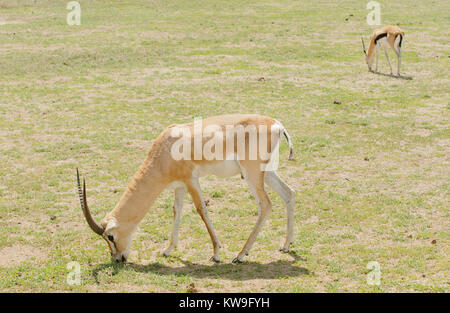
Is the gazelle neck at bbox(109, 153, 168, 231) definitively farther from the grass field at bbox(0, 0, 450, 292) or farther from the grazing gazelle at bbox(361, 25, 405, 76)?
the grazing gazelle at bbox(361, 25, 405, 76)

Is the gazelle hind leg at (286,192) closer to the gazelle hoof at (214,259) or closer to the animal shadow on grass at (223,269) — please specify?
the animal shadow on grass at (223,269)

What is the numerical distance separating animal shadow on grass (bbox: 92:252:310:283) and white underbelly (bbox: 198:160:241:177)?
142 cm

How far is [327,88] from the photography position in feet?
63.8

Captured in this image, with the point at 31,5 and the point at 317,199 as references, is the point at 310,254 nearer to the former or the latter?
the point at 317,199

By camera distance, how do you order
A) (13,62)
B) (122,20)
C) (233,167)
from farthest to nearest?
(122,20) < (13,62) < (233,167)

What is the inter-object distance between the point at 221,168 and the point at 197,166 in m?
0.39

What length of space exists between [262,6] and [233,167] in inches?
1218

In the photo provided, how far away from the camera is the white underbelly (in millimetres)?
8680

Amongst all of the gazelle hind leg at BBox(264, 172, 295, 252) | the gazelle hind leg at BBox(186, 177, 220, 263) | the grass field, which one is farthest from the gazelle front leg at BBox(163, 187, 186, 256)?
the gazelle hind leg at BBox(264, 172, 295, 252)

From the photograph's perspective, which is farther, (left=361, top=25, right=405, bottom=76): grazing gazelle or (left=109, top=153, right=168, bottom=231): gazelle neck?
(left=361, top=25, right=405, bottom=76): grazing gazelle

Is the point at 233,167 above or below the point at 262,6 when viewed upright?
below

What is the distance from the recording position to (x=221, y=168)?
8758mm

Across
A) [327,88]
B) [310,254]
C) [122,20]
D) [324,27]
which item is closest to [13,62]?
[122,20]

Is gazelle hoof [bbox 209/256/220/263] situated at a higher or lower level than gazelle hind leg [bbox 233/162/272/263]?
lower
